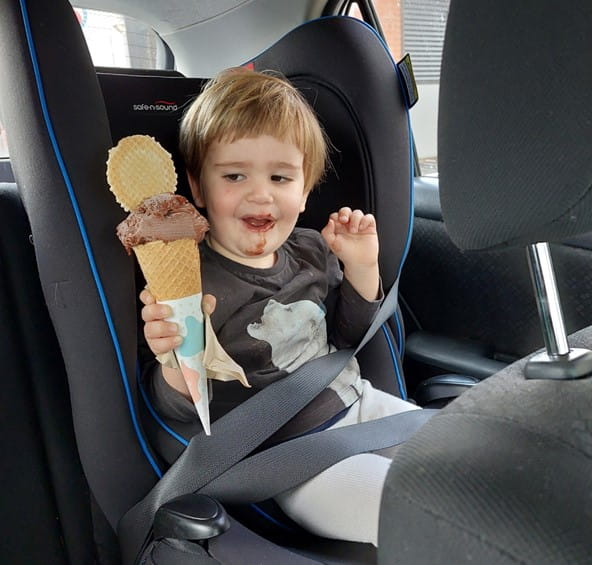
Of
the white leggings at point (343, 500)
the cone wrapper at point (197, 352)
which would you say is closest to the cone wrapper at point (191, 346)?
the cone wrapper at point (197, 352)

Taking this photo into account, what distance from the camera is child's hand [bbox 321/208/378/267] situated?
1.38 m

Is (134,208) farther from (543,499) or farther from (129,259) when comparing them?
(543,499)

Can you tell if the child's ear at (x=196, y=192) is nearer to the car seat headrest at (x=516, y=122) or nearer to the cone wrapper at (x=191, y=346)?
the cone wrapper at (x=191, y=346)

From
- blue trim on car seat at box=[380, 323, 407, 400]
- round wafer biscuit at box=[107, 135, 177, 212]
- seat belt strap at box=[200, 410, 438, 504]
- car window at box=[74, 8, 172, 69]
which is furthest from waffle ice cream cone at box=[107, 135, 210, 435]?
car window at box=[74, 8, 172, 69]

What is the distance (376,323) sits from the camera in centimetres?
138

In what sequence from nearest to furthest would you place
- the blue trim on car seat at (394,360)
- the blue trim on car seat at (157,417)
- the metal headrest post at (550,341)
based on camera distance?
the metal headrest post at (550,341) → the blue trim on car seat at (157,417) → the blue trim on car seat at (394,360)

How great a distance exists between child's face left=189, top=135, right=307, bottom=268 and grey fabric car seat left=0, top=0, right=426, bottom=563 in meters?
0.22

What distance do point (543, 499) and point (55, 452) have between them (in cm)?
102

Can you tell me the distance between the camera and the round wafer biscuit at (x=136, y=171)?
1012mm

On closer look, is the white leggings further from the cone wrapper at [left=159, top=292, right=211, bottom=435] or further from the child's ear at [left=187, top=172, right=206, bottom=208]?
the child's ear at [left=187, top=172, right=206, bottom=208]

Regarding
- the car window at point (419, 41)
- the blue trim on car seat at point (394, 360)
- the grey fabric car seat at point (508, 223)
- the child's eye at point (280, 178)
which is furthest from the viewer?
the car window at point (419, 41)

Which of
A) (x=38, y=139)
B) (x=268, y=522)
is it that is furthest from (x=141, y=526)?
(x=38, y=139)

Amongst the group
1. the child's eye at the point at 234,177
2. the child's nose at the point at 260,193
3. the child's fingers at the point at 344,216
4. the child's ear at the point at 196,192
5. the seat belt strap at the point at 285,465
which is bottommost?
the seat belt strap at the point at 285,465

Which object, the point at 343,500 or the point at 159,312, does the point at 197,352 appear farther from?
the point at 343,500
